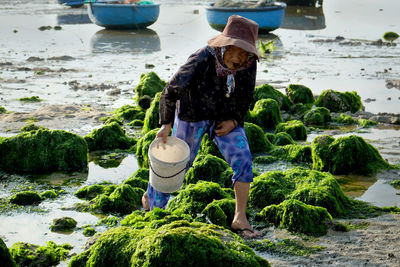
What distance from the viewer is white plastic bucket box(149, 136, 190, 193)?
404 centimetres

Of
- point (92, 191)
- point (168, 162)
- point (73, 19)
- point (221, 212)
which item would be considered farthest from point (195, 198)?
point (73, 19)

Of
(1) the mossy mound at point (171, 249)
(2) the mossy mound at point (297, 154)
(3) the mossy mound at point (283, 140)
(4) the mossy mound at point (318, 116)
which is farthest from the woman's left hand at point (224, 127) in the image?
(4) the mossy mound at point (318, 116)

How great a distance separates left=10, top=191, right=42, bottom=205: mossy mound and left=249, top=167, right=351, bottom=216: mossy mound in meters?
2.17

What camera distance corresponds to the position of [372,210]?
4.79 metres

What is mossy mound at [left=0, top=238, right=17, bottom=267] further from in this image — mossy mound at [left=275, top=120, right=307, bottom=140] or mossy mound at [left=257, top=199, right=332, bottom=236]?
mossy mound at [left=275, top=120, right=307, bottom=140]

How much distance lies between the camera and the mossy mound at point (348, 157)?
5902mm

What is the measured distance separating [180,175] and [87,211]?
3.98ft

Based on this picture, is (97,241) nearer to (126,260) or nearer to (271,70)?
(126,260)

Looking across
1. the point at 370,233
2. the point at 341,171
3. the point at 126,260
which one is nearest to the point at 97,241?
the point at 126,260

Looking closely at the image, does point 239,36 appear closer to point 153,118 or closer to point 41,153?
point 41,153

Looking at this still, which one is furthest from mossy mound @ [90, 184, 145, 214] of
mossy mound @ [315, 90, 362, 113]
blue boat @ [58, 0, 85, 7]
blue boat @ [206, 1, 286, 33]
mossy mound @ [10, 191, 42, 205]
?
blue boat @ [58, 0, 85, 7]

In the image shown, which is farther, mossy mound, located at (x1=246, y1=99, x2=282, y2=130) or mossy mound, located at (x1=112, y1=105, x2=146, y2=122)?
mossy mound, located at (x1=112, y1=105, x2=146, y2=122)

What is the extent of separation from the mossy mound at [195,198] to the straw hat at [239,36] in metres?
1.46

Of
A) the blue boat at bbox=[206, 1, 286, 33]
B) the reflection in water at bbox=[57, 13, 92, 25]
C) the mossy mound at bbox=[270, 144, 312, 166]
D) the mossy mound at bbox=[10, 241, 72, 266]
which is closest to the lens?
the mossy mound at bbox=[10, 241, 72, 266]
